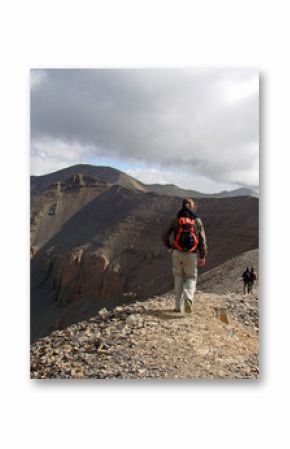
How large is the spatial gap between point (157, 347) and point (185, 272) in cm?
77

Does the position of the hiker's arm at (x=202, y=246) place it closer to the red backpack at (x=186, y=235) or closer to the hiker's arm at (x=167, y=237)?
the red backpack at (x=186, y=235)

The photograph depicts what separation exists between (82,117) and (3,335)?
94.8 inches

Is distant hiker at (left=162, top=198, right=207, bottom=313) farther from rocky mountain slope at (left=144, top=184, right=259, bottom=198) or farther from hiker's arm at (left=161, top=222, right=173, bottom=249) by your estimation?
rocky mountain slope at (left=144, top=184, right=259, bottom=198)

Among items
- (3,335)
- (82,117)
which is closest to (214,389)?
(3,335)

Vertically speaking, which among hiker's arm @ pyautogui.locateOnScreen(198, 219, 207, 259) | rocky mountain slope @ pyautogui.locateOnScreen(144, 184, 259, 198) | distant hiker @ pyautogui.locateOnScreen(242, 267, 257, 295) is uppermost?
rocky mountain slope @ pyautogui.locateOnScreen(144, 184, 259, 198)

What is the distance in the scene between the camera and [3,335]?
5.35 m

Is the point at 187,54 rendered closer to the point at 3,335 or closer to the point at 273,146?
the point at 273,146

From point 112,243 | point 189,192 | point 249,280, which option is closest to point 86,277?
point 112,243

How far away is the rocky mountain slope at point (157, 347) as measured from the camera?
16.8ft

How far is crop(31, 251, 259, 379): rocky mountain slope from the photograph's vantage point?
16.8 ft

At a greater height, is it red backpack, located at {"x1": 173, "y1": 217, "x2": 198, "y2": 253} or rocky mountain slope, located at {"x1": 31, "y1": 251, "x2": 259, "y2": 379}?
red backpack, located at {"x1": 173, "y1": 217, "x2": 198, "y2": 253}

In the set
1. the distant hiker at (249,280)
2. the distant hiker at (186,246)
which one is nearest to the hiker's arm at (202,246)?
the distant hiker at (186,246)

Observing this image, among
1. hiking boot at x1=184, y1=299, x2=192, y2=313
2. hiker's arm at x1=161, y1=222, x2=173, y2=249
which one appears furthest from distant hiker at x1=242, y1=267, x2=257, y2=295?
hiker's arm at x1=161, y1=222, x2=173, y2=249

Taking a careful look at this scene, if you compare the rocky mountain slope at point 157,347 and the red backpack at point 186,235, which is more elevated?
the red backpack at point 186,235
